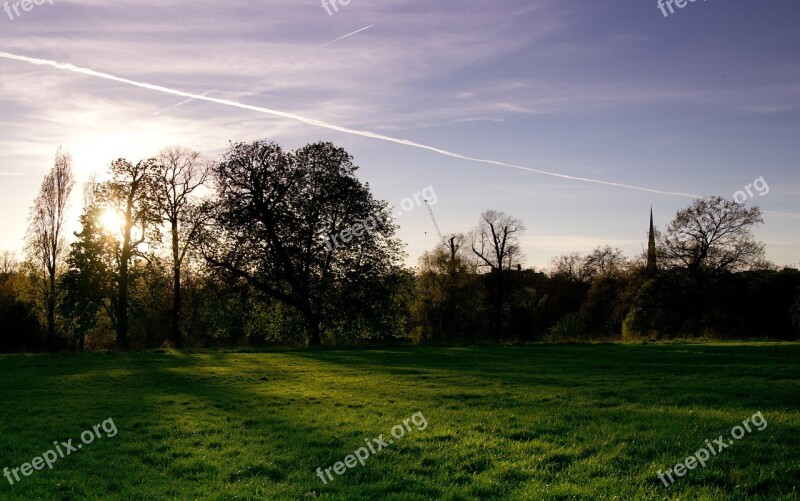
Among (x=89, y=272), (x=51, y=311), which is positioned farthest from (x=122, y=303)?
(x=51, y=311)

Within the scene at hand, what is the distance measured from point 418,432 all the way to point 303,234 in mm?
34993

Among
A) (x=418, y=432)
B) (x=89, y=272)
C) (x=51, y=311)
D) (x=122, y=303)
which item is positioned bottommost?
(x=418, y=432)

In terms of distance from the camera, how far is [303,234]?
46.2 metres

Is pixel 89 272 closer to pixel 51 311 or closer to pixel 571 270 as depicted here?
pixel 51 311

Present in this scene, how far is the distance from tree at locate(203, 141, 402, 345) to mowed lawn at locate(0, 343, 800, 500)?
20168 mm

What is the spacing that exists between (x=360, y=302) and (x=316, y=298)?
3.69 m

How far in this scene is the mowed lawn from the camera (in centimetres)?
906

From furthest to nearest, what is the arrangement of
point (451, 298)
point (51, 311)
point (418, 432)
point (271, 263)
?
point (451, 298) < point (51, 311) < point (271, 263) < point (418, 432)


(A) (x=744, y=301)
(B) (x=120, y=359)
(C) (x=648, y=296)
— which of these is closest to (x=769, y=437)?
(B) (x=120, y=359)

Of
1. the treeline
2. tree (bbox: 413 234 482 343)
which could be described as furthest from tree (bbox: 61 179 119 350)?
tree (bbox: 413 234 482 343)

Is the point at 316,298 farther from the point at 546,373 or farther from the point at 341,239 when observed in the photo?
the point at 546,373

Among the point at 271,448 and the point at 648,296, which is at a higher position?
the point at 648,296

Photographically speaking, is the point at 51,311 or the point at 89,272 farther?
the point at 51,311

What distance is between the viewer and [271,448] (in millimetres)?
11836
